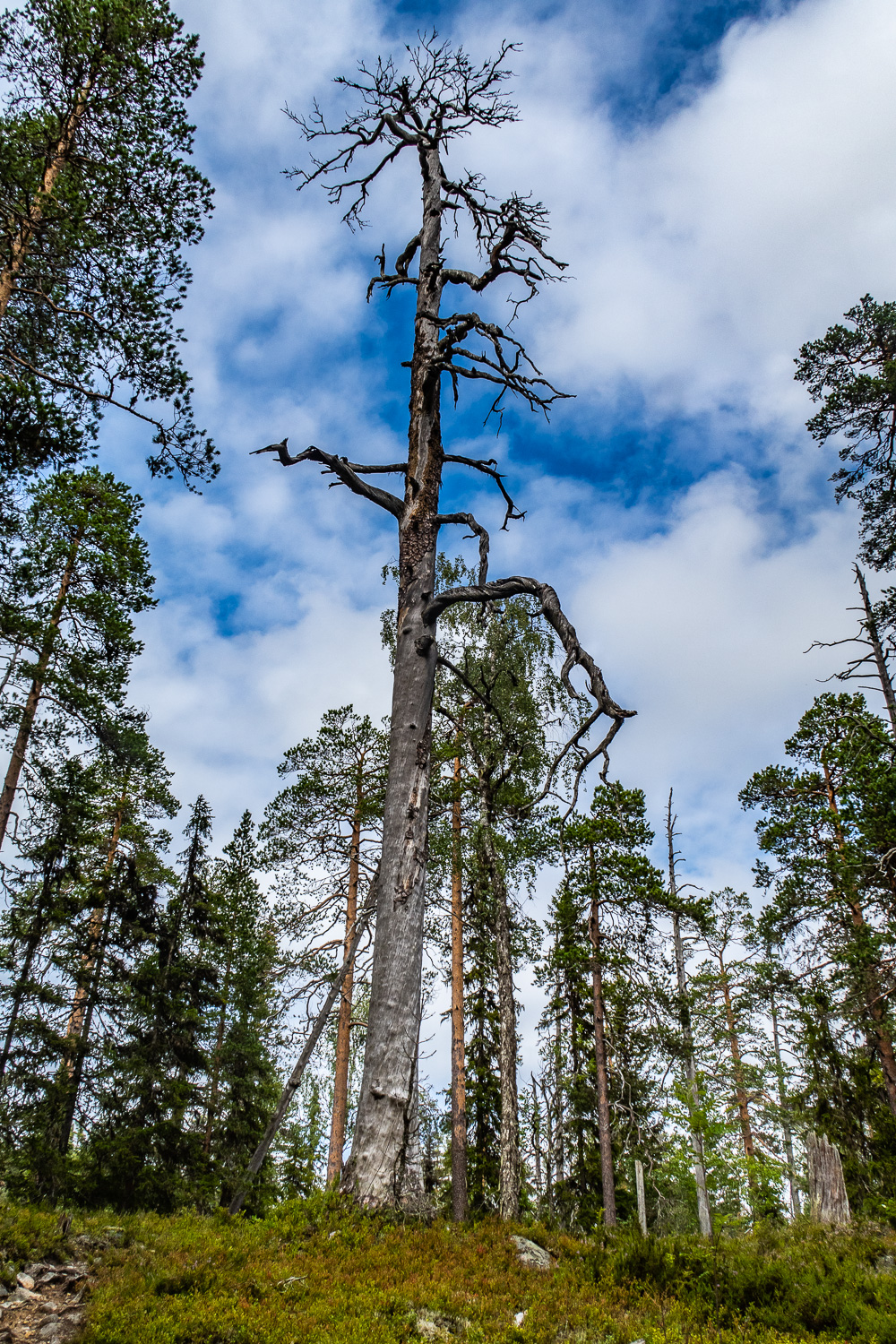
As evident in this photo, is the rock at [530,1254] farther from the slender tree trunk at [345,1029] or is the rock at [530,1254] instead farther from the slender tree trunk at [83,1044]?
the slender tree trunk at [83,1044]

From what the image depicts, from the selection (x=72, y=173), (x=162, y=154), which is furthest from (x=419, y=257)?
(x=72, y=173)

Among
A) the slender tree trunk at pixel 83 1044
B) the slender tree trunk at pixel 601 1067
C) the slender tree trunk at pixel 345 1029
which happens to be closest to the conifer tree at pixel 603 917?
the slender tree trunk at pixel 601 1067

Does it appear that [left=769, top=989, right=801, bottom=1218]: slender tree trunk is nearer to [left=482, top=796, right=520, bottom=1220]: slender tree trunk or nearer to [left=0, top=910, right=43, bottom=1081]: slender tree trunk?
[left=482, top=796, right=520, bottom=1220]: slender tree trunk

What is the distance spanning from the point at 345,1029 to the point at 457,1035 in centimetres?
310

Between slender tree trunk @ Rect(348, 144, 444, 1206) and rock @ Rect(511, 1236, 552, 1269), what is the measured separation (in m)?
0.79

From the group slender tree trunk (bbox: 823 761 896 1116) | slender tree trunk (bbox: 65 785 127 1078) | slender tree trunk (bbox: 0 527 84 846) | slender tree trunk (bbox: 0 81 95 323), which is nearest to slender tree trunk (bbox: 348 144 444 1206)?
slender tree trunk (bbox: 0 81 95 323)

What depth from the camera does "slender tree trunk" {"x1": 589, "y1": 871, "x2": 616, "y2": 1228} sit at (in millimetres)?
16250

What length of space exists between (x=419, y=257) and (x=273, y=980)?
1269 centimetres

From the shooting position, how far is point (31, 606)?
12508mm

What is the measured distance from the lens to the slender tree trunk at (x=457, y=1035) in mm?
14070

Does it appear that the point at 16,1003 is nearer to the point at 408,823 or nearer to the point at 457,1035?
the point at 457,1035

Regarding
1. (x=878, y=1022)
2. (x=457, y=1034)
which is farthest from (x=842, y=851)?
(x=457, y=1034)

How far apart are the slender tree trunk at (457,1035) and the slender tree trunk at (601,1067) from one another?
3.75 metres

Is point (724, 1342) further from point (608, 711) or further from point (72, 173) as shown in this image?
point (72, 173)
